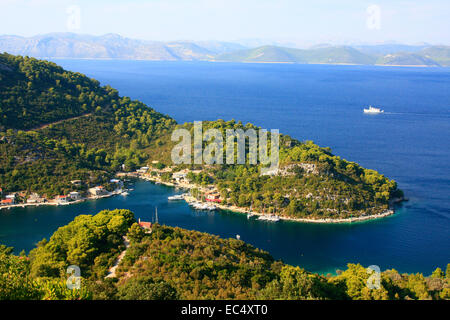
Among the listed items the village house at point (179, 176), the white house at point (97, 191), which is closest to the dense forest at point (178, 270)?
the white house at point (97, 191)

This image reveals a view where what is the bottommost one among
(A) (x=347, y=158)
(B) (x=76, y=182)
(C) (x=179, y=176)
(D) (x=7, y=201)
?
(D) (x=7, y=201)

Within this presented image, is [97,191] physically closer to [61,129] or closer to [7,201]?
[7,201]

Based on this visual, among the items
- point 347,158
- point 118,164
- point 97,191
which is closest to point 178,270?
point 97,191

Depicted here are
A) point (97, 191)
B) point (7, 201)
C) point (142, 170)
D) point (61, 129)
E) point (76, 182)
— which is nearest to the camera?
point (7, 201)

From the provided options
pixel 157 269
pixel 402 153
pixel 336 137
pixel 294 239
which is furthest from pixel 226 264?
pixel 336 137

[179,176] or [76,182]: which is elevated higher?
[76,182]

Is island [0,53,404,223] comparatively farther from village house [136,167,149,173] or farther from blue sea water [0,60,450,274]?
blue sea water [0,60,450,274]

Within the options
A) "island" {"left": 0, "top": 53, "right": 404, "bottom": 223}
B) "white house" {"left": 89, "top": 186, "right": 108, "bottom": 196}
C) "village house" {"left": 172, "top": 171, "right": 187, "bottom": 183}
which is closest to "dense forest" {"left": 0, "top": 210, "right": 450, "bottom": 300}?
"island" {"left": 0, "top": 53, "right": 404, "bottom": 223}

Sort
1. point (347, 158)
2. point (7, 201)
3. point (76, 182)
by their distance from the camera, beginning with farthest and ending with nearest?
point (347, 158) < point (76, 182) < point (7, 201)
